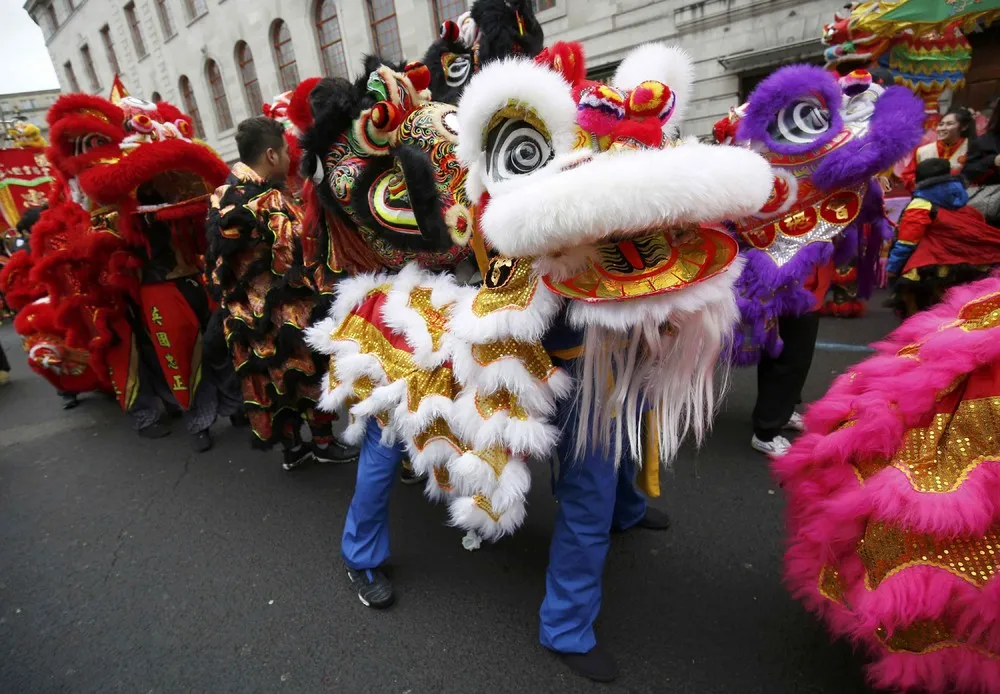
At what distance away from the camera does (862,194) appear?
2186 mm

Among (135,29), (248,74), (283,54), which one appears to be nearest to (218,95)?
(248,74)

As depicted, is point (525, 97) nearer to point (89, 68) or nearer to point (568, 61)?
point (568, 61)

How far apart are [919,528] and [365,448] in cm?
156

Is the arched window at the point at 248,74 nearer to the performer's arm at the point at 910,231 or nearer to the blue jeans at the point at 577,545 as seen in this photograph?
the performer's arm at the point at 910,231

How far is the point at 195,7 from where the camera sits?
16.0 m

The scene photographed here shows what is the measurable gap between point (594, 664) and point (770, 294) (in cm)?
173

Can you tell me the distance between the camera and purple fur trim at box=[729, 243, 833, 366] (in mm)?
2201

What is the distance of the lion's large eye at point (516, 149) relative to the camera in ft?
3.54

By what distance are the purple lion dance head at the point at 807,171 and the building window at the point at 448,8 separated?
10.0 meters

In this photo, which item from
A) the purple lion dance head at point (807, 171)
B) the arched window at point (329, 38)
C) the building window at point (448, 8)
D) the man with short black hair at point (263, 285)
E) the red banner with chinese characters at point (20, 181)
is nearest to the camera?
the purple lion dance head at point (807, 171)

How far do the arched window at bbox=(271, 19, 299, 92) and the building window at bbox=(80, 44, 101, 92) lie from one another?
44.9 feet

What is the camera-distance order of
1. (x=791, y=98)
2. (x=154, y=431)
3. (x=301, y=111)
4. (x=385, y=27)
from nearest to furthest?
(x=301, y=111) → (x=791, y=98) → (x=154, y=431) → (x=385, y=27)

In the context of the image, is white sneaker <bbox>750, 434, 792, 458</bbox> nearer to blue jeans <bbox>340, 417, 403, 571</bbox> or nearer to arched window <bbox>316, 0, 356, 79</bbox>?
blue jeans <bbox>340, 417, 403, 571</bbox>

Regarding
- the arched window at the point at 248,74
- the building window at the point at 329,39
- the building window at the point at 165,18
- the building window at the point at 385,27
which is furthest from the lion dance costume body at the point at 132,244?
the building window at the point at 165,18
